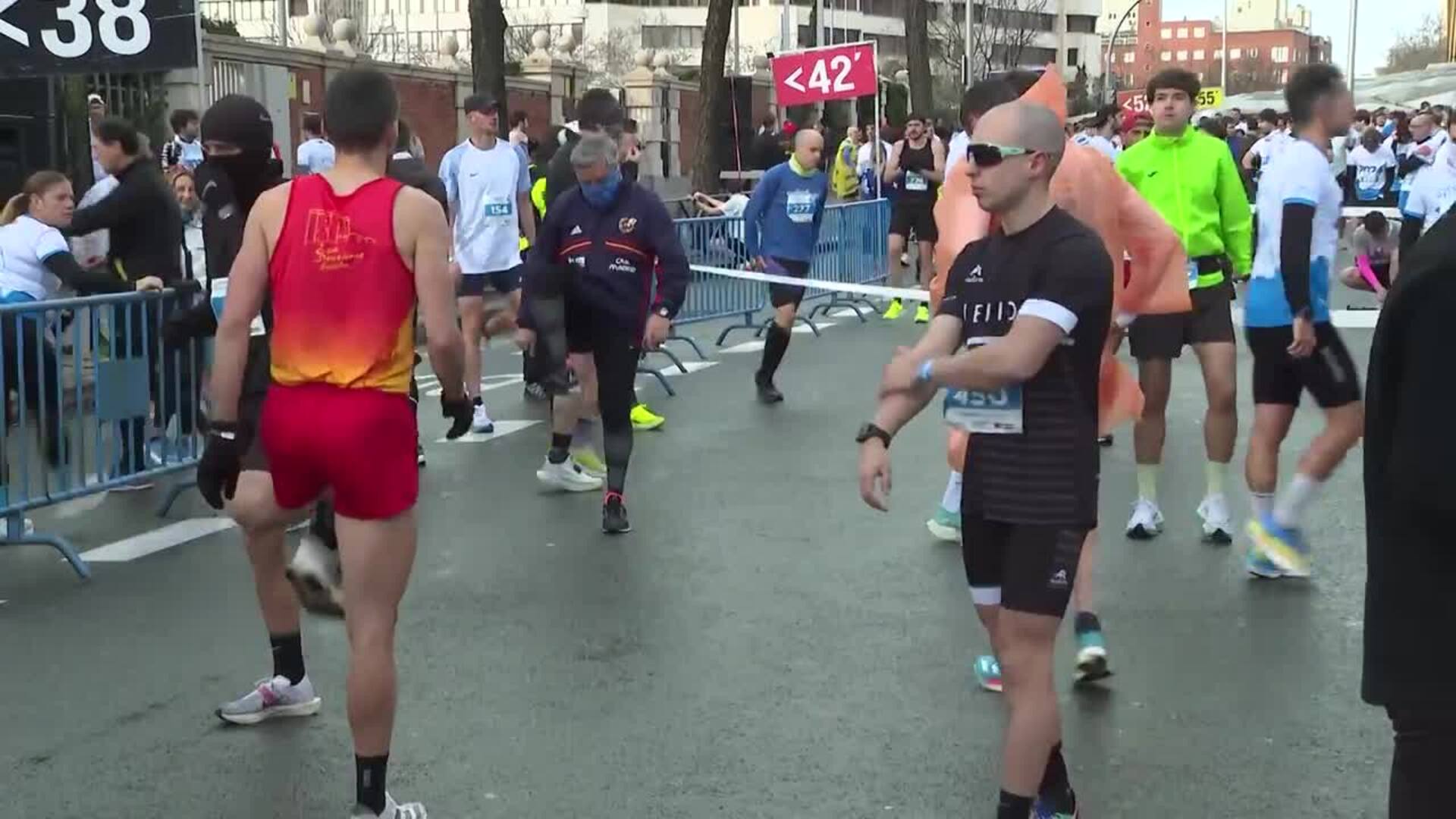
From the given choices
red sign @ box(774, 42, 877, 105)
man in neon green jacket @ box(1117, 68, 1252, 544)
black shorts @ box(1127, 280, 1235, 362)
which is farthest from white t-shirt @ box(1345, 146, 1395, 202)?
black shorts @ box(1127, 280, 1235, 362)

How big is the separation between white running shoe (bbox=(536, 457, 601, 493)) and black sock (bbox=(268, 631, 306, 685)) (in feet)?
12.9

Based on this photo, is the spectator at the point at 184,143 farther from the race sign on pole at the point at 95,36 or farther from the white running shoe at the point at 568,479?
the white running shoe at the point at 568,479

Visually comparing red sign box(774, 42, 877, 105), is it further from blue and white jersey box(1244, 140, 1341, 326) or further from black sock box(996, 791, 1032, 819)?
black sock box(996, 791, 1032, 819)

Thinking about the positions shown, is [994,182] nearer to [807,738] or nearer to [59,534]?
[807,738]

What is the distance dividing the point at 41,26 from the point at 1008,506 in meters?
6.44

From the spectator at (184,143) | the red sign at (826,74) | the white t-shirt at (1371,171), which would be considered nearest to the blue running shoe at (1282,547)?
the spectator at (184,143)

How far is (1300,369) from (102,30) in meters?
5.71

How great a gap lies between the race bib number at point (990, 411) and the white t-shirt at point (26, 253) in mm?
6691

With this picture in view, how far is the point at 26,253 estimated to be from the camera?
9797 millimetres

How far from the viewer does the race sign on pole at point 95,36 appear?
9.07m

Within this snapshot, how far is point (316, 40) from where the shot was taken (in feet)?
127

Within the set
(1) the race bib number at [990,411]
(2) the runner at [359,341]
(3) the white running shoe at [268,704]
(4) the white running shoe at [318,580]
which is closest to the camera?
(1) the race bib number at [990,411]

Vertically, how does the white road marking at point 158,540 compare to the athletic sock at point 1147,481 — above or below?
below

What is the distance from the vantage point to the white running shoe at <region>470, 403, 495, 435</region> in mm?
11539
